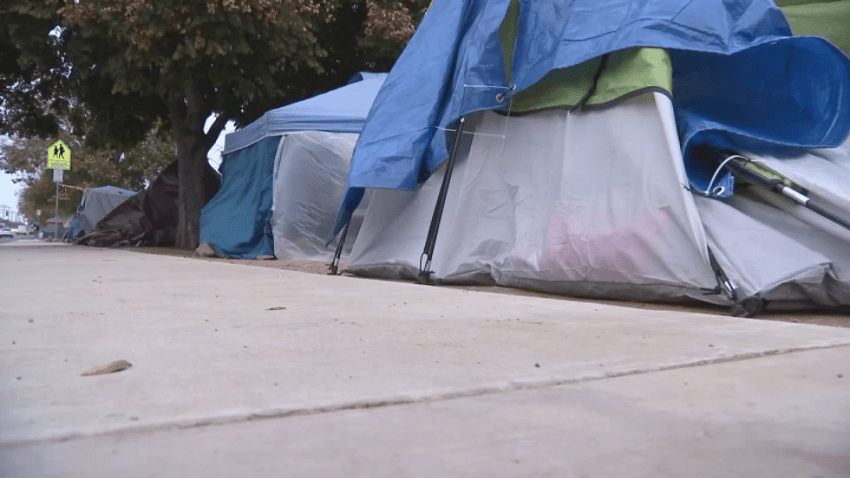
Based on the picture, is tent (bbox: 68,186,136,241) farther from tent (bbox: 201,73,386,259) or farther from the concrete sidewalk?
the concrete sidewalk

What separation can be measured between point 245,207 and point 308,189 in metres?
1.89

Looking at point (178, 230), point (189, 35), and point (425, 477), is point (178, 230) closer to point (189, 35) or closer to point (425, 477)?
point (189, 35)

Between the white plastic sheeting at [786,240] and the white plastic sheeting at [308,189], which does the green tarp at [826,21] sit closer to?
the white plastic sheeting at [786,240]

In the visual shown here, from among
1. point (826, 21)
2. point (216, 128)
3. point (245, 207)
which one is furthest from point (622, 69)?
point (216, 128)

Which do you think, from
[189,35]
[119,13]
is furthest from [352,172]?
[119,13]

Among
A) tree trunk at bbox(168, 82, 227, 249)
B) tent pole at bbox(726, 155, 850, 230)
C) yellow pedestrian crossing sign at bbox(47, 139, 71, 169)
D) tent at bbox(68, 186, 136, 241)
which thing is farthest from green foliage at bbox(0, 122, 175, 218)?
tent pole at bbox(726, 155, 850, 230)

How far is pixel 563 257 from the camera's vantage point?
641 centimetres

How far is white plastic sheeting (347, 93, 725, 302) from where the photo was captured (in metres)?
5.86

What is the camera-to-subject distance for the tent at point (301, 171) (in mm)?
12188

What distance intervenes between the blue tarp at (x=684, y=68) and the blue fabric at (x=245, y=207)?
18.1 feet

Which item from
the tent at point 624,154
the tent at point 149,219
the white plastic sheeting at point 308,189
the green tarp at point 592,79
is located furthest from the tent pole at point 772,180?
the tent at point 149,219

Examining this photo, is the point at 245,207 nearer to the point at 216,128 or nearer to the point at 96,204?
the point at 216,128

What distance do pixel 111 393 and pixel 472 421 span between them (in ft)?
3.66

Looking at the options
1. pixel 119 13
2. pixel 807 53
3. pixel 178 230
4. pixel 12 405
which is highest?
pixel 119 13
